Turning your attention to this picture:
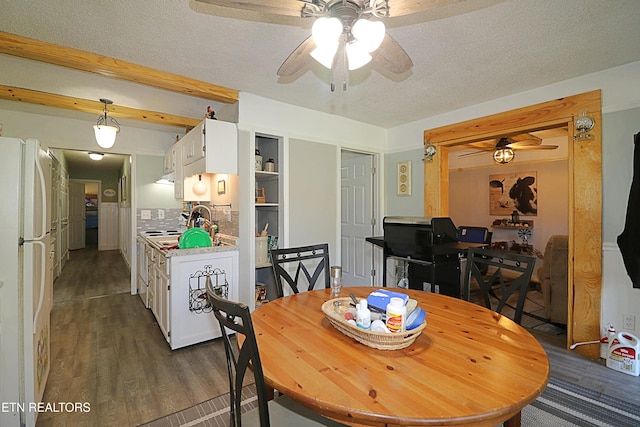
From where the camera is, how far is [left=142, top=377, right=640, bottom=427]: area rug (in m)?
1.75

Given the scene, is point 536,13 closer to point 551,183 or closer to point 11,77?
point 11,77

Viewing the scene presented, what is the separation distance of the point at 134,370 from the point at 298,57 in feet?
8.55

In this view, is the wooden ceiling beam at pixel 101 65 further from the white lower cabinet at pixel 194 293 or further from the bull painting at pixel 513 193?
the bull painting at pixel 513 193

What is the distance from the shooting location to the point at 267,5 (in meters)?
1.22

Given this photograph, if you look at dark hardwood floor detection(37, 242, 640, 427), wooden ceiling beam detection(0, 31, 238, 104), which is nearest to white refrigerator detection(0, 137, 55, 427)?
dark hardwood floor detection(37, 242, 640, 427)

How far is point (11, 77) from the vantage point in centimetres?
263

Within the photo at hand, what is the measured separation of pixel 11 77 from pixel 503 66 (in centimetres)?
430

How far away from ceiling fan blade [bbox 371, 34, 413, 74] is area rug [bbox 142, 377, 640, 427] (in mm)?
2233

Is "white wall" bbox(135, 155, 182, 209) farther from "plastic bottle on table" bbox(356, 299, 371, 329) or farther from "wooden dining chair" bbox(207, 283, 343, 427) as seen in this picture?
"plastic bottle on table" bbox(356, 299, 371, 329)

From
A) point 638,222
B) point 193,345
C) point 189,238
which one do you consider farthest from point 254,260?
point 638,222

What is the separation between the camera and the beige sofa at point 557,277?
2994 mm

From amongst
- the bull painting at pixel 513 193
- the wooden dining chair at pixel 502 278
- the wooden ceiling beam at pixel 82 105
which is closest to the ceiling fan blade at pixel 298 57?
the wooden dining chair at pixel 502 278

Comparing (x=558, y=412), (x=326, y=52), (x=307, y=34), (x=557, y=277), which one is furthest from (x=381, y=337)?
(x=557, y=277)

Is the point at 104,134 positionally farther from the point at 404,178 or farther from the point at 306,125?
the point at 404,178
